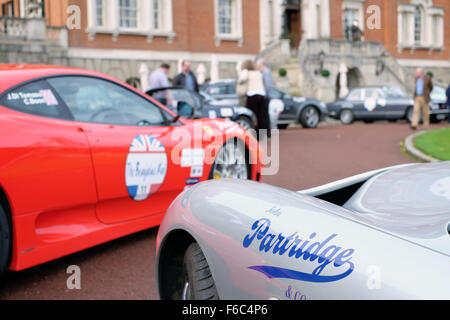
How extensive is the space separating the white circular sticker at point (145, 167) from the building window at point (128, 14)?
73.5 ft

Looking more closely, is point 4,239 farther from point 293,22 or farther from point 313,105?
point 293,22

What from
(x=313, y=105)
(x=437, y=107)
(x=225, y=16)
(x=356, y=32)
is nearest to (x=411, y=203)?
(x=313, y=105)

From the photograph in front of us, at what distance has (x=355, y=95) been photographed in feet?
70.1

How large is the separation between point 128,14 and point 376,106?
12519 millimetres

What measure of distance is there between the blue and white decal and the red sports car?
218 cm

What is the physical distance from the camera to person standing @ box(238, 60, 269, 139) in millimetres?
13062

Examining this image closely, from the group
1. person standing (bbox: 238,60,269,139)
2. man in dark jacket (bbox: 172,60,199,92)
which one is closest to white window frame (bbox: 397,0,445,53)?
person standing (bbox: 238,60,269,139)

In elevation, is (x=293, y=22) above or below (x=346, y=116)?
above

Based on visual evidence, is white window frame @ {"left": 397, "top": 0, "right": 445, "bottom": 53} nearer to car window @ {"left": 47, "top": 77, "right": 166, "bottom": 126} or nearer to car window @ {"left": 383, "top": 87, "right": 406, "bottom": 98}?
car window @ {"left": 383, "top": 87, "right": 406, "bottom": 98}

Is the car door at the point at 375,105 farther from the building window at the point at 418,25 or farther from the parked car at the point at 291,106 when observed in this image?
the building window at the point at 418,25

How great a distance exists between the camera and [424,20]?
127 feet

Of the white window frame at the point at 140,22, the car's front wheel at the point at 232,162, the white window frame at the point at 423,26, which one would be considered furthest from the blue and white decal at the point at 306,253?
the white window frame at the point at 423,26

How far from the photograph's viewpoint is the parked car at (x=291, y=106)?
16.3 m
